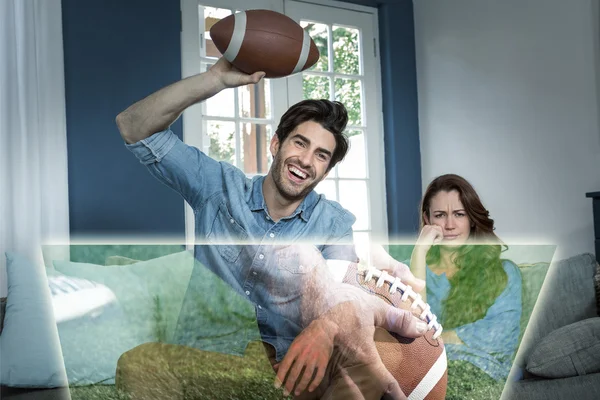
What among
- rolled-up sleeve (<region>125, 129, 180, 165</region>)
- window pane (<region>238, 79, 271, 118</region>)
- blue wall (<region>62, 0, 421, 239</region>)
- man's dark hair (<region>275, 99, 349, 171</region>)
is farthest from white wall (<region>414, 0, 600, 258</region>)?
rolled-up sleeve (<region>125, 129, 180, 165</region>)

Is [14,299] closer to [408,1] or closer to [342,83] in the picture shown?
[342,83]

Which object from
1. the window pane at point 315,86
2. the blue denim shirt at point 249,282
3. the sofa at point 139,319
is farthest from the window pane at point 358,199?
the sofa at point 139,319

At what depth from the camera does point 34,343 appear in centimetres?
104

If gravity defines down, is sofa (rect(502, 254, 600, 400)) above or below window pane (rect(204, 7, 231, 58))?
below

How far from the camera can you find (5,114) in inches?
105

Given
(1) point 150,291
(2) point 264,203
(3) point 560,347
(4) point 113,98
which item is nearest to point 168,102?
(2) point 264,203

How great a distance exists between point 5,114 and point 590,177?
224 centimetres

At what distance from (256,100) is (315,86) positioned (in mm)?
375

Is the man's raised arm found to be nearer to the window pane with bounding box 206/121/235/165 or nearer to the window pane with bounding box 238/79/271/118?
the window pane with bounding box 206/121/235/165

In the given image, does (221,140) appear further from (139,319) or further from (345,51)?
(139,319)

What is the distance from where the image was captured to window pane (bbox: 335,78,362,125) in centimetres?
379

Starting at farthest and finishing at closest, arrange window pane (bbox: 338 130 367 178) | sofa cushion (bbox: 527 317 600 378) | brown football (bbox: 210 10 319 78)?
1. window pane (bbox: 338 130 367 178)
2. sofa cushion (bbox: 527 317 600 378)
3. brown football (bbox: 210 10 319 78)

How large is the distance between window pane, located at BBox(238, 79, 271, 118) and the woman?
7.49 ft

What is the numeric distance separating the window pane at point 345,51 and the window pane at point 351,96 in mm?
55
